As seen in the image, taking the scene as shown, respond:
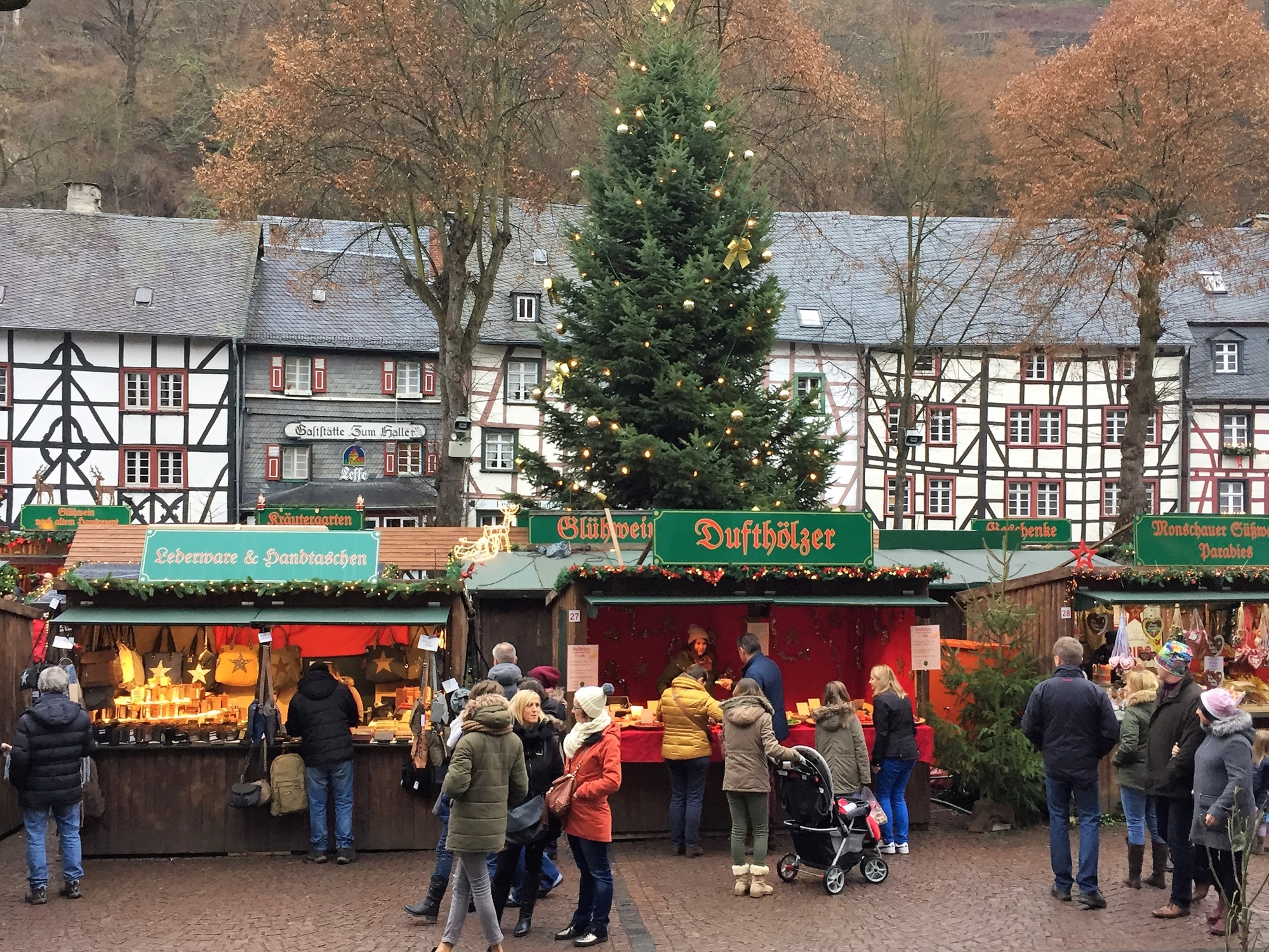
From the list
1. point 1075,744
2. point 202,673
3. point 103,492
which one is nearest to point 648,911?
point 1075,744

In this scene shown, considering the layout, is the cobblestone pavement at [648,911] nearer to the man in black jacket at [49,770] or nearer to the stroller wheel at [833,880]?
the stroller wheel at [833,880]

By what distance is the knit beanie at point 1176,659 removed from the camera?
856 centimetres

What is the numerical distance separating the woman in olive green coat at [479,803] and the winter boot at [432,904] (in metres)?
1.13

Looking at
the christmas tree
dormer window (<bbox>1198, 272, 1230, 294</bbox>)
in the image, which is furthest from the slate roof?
dormer window (<bbox>1198, 272, 1230, 294</bbox>)

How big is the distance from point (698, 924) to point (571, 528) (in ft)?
28.0

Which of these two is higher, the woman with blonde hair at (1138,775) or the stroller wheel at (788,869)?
the woman with blonde hair at (1138,775)

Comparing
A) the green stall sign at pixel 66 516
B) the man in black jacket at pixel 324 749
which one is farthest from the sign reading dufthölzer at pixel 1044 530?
the green stall sign at pixel 66 516

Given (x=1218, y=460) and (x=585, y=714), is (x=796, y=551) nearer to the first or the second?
(x=585, y=714)

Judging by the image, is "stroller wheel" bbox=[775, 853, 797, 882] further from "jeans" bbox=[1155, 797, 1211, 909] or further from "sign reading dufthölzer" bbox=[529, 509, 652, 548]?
"sign reading dufthölzer" bbox=[529, 509, 652, 548]

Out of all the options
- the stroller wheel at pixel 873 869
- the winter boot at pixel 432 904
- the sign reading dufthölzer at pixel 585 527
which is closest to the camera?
the winter boot at pixel 432 904

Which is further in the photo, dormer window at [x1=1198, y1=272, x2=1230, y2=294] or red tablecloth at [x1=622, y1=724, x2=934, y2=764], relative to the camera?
dormer window at [x1=1198, y1=272, x2=1230, y2=294]

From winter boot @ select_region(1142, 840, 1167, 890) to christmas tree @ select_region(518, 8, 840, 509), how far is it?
8657 millimetres

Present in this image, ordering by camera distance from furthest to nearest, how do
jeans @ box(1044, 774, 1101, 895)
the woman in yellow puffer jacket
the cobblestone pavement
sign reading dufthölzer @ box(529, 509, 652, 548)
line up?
sign reading dufthölzer @ box(529, 509, 652, 548) → the woman in yellow puffer jacket → jeans @ box(1044, 774, 1101, 895) → the cobblestone pavement

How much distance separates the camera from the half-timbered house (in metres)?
36.8
